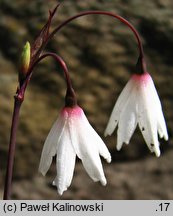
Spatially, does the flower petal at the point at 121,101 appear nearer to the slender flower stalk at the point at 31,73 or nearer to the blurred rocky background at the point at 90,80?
the slender flower stalk at the point at 31,73

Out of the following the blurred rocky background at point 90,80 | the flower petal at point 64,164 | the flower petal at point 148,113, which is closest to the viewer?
the flower petal at point 64,164

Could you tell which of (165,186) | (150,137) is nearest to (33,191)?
(165,186)

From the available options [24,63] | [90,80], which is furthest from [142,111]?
[90,80]

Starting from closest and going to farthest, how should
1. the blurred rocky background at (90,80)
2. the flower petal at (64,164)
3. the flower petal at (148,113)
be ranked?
the flower petal at (64,164)
the flower petal at (148,113)
the blurred rocky background at (90,80)

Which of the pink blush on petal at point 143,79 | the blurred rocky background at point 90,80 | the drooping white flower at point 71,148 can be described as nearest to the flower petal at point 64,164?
the drooping white flower at point 71,148

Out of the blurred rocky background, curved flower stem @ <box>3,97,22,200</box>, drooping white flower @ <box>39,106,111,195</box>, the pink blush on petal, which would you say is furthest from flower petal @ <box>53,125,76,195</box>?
the blurred rocky background

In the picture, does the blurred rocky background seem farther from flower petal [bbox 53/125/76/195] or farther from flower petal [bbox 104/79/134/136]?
flower petal [bbox 53/125/76/195]
